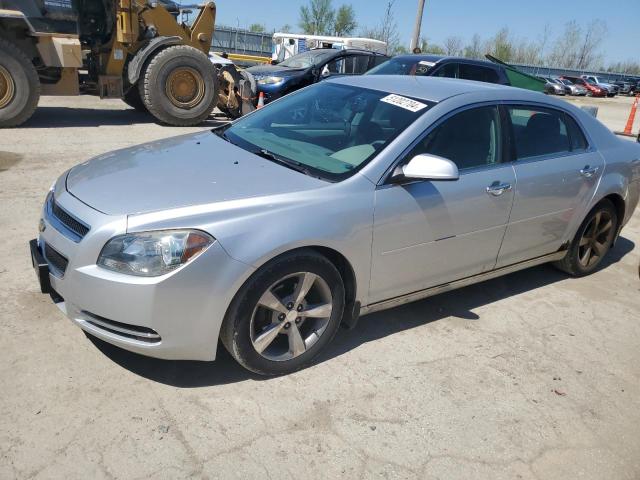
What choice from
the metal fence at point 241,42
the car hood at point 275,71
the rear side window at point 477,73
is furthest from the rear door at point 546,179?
the metal fence at point 241,42

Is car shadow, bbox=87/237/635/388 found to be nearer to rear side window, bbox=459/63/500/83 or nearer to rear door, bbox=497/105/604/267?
rear door, bbox=497/105/604/267

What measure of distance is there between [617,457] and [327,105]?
9.15ft

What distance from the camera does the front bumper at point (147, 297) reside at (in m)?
2.52

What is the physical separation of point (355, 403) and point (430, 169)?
134 centimetres

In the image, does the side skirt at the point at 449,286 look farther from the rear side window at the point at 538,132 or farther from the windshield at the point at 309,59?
the windshield at the point at 309,59

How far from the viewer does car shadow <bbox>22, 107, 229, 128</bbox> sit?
973 cm

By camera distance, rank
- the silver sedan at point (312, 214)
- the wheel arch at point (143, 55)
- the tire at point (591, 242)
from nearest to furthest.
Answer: the silver sedan at point (312, 214) < the tire at point (591, 242) < the wheel arch at point (143, 55)

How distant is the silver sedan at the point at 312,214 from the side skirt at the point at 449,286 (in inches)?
0.6

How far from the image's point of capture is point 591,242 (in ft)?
15.6

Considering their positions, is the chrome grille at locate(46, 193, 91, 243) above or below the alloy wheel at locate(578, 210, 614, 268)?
above

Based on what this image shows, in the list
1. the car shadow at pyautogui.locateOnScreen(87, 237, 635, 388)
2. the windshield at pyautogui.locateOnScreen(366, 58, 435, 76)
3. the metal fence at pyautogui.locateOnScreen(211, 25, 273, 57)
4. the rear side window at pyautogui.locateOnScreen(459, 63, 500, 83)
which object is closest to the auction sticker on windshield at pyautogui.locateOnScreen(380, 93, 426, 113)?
the car shadow at pyautogui.locateOnScreen(87, 237, 635, 388)

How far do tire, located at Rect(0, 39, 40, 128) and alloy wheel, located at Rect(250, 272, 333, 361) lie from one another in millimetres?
7741

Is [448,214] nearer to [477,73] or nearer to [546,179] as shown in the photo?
[546,179]

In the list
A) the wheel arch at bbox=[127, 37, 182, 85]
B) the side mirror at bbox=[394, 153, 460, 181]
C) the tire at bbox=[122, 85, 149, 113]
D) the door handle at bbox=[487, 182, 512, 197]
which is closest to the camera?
the side mirror at bbox=[394, 153, 460, 181]
